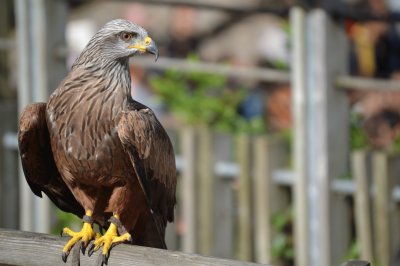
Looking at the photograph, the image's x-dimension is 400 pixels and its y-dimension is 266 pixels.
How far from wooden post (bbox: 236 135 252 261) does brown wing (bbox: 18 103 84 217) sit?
6.98 feet

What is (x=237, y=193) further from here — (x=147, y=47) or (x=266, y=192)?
(x=147, y=47)

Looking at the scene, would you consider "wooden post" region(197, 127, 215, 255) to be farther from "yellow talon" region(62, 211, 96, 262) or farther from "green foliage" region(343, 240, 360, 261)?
"yellow talon" region(62, 211, 96, 262)

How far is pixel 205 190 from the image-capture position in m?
7.65

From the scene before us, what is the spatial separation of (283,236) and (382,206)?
951 millimetres

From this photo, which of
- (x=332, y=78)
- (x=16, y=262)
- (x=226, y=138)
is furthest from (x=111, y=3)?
(x=16, y=262)

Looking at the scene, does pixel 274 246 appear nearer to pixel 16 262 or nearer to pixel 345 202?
pixel 345 202

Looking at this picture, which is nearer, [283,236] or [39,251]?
[39,251]

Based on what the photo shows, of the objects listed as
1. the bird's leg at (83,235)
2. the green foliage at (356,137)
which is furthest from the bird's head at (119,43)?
the green foliage at (356,137)

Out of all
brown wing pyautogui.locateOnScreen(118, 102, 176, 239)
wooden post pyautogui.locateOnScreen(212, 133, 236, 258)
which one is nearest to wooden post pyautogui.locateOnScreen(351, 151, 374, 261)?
wooden post pyautogui.locateOnScreen(212, 133, 236, 258)

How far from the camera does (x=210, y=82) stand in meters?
9.44

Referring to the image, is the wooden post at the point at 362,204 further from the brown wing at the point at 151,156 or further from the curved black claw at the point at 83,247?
A: the curved black claw at the point at 83,247

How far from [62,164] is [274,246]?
2.84 m

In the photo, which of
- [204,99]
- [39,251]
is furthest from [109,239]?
[204,99]

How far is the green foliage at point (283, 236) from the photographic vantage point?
7578 millimetres
